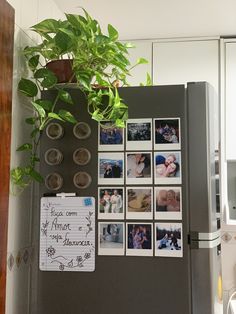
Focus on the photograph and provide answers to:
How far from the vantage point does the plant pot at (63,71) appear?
4.69ft

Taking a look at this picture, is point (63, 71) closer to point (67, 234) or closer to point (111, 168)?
point (111, 168)

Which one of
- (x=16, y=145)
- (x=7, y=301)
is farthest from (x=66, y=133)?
(x=7, y=301)

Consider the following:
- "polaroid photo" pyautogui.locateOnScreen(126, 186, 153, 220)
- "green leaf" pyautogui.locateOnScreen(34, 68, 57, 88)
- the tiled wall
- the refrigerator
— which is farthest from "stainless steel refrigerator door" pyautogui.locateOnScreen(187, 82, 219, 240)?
the tiled wall

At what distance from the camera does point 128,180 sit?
4.41 ft

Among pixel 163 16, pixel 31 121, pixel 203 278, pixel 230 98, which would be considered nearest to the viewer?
pixel 203 278

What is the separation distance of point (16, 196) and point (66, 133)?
0.97 ft

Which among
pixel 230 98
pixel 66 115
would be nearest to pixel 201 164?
pixel 66 115

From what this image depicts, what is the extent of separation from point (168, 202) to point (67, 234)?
352 millimetres

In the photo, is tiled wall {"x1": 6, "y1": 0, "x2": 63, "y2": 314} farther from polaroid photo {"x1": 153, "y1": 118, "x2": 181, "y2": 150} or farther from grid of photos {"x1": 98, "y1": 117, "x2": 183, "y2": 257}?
polaroid photo {"x1": 153, "y1": 118, "x2": 181, "y2": 150}

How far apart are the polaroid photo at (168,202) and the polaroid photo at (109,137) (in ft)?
0.65

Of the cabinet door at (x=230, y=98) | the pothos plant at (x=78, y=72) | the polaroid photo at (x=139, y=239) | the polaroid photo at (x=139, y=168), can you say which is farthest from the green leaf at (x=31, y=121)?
the cabinet door at (x=230, y=98)

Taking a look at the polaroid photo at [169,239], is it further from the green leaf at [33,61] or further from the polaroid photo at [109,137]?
the green leaf at [33,61]

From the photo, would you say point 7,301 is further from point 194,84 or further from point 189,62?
point 189,62

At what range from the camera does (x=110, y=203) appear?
4.43 ft
